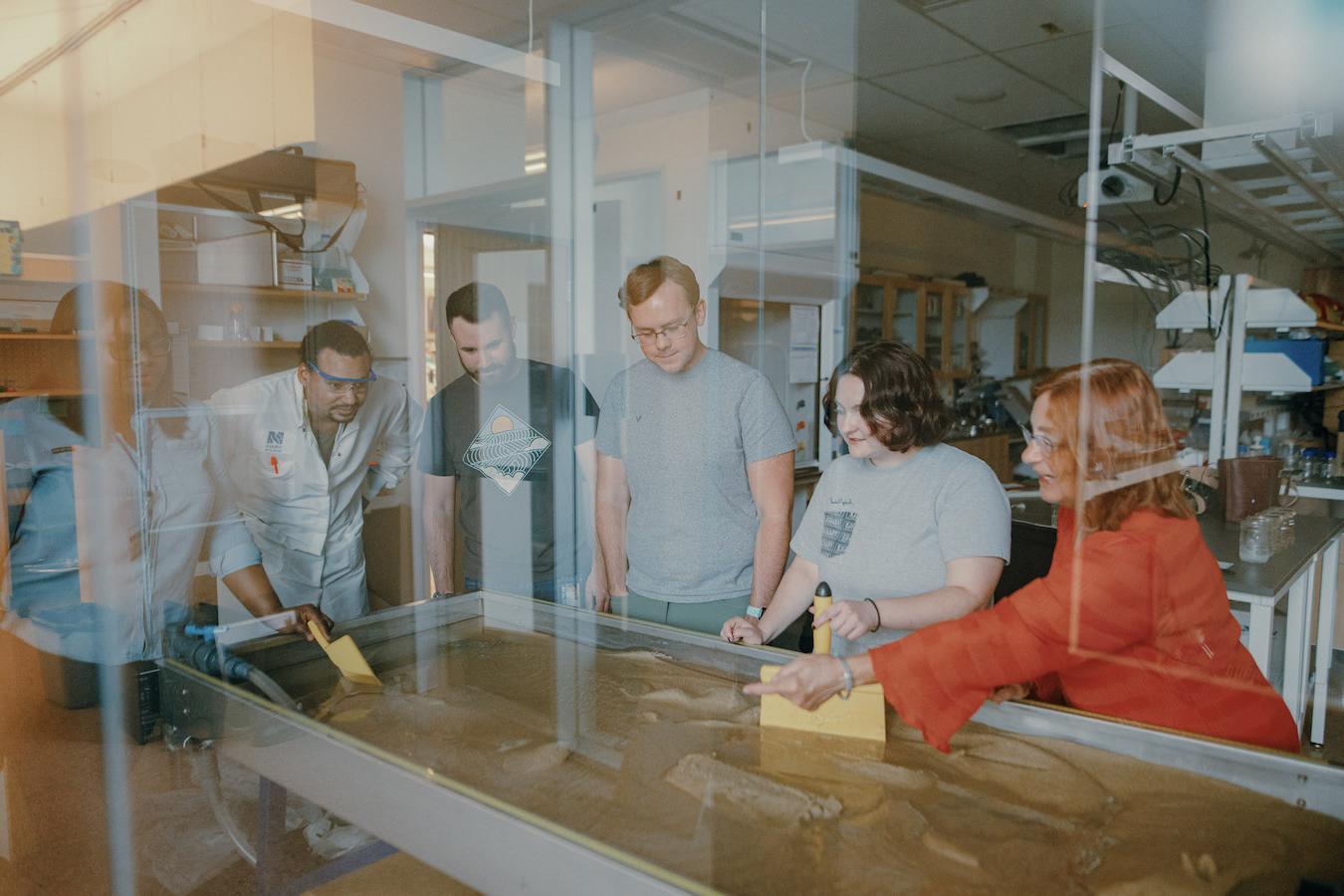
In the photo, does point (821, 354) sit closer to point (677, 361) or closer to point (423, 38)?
point (677, 361)

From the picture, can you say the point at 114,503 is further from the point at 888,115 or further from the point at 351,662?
the point at 888,115

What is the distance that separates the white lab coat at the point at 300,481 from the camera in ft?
8.33

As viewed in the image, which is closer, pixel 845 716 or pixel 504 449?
pixel 845 716

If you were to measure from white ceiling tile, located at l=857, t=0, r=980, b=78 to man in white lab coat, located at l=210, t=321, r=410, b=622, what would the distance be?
1.87 m

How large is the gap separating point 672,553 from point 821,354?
37.4 inches

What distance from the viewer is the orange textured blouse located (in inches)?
46.3

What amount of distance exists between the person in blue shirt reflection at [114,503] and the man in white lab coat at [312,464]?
6 centimetres

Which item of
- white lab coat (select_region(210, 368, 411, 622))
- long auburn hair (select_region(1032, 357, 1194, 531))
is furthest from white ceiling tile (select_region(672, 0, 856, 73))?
long auburn hair (select_region(1032, 357, 1194, 531))

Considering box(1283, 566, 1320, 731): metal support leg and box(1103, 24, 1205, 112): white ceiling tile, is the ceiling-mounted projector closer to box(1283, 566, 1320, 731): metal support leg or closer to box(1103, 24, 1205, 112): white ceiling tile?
box(1103, 24, 1205, 112): white ceiling tile

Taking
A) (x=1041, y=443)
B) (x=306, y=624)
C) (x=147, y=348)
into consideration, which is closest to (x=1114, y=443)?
(x=1041, y=443)

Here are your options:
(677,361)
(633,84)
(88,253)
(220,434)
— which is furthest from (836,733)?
(633,84)

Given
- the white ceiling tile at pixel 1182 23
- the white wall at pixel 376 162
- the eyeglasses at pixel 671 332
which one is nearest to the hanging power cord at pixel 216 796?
the eyeglasses at pixel 671 332

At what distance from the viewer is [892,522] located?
1567 mm

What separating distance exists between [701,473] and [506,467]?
87cm
